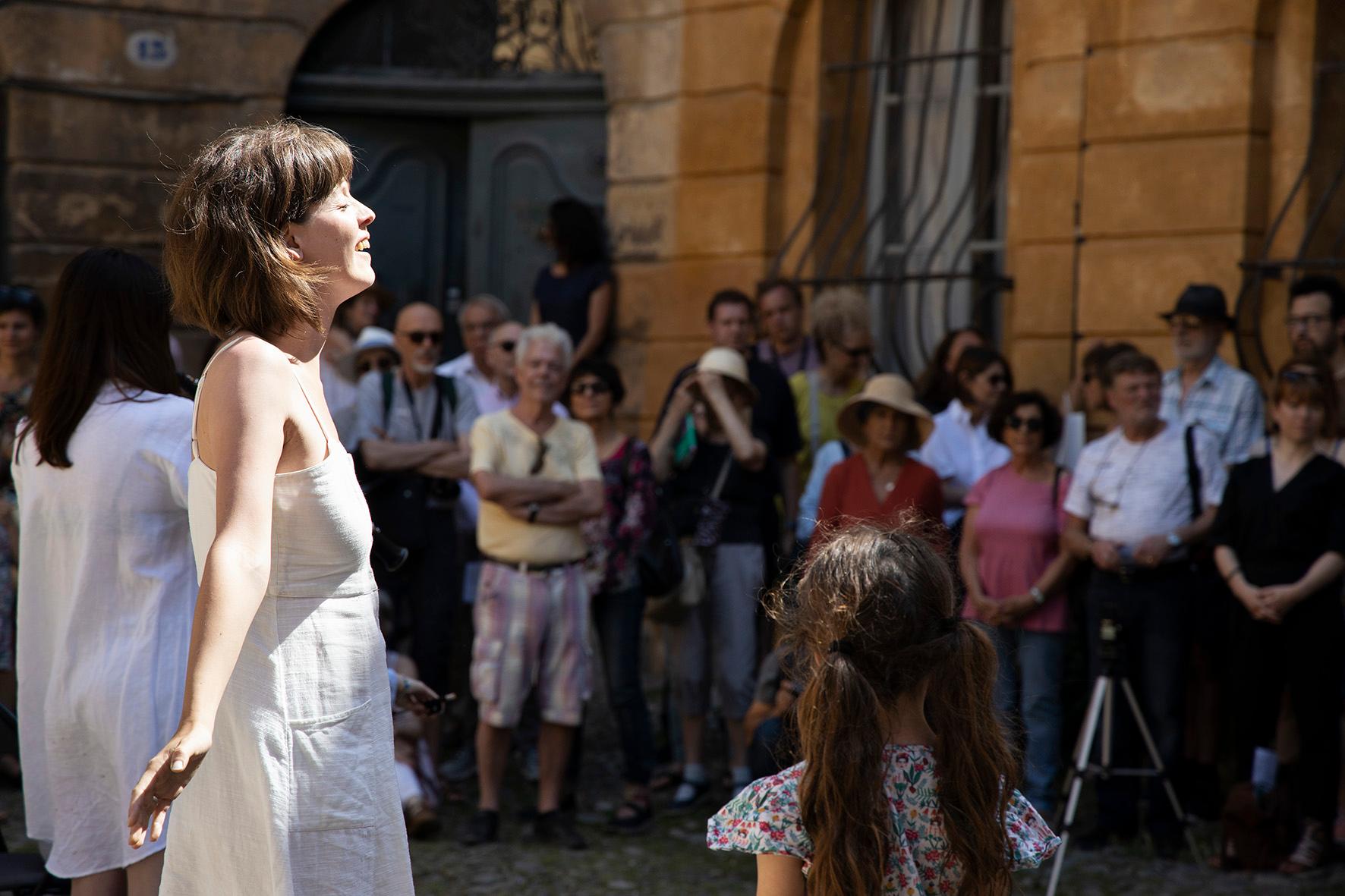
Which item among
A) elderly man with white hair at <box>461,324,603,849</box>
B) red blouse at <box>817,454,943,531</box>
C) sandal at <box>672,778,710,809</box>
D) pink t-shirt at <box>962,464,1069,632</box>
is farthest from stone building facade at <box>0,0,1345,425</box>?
elderly man with white hair at <box>461,324,603,849</box>

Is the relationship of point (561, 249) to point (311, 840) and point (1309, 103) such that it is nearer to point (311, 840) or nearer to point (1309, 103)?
point (1309, 103)

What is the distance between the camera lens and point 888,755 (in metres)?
2.36

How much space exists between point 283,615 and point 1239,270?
5757 millimetres

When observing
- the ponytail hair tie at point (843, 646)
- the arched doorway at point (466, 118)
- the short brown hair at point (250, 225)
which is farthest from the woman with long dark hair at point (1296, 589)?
the arched doorway at point (466, 118)

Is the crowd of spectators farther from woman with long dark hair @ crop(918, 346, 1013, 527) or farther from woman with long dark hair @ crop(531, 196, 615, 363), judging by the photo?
woman with long dark hair @ crop(531, 196, 615, 363)

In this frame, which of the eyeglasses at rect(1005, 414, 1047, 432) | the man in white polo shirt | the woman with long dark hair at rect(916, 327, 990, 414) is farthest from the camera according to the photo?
the woman with long dark hair at rect(916, 327, 990, 414)

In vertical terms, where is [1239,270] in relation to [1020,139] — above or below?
below

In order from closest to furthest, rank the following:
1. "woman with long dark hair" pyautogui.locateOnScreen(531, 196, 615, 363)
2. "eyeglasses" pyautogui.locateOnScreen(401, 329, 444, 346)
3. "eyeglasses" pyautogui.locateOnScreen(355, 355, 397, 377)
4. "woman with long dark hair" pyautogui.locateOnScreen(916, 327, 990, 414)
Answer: "eyeglasses" pyautogui.locateOnScreen(401, 329, 444, 346) < "eyeglasses" pyautogui.locateOnScreen(355, 355, 397, 377) < "woman with long dark hair" pyautogui.locateOnScreen(916, 327, 990, 414) < "woman with long dark hair" pyautogui.locateOnScreen(531, 196, 615, 363)

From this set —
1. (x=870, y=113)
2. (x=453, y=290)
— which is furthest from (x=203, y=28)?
(x=870, y=113)

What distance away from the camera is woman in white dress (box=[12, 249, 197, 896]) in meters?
3.25

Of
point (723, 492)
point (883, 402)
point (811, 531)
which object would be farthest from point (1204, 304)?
point (811, 531)

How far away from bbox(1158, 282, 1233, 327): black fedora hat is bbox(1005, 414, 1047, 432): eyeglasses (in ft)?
2.94

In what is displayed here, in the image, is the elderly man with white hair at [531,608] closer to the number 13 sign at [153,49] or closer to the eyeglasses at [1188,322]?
the eyeglasses at [1188,322]

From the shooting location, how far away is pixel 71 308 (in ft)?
11.1
